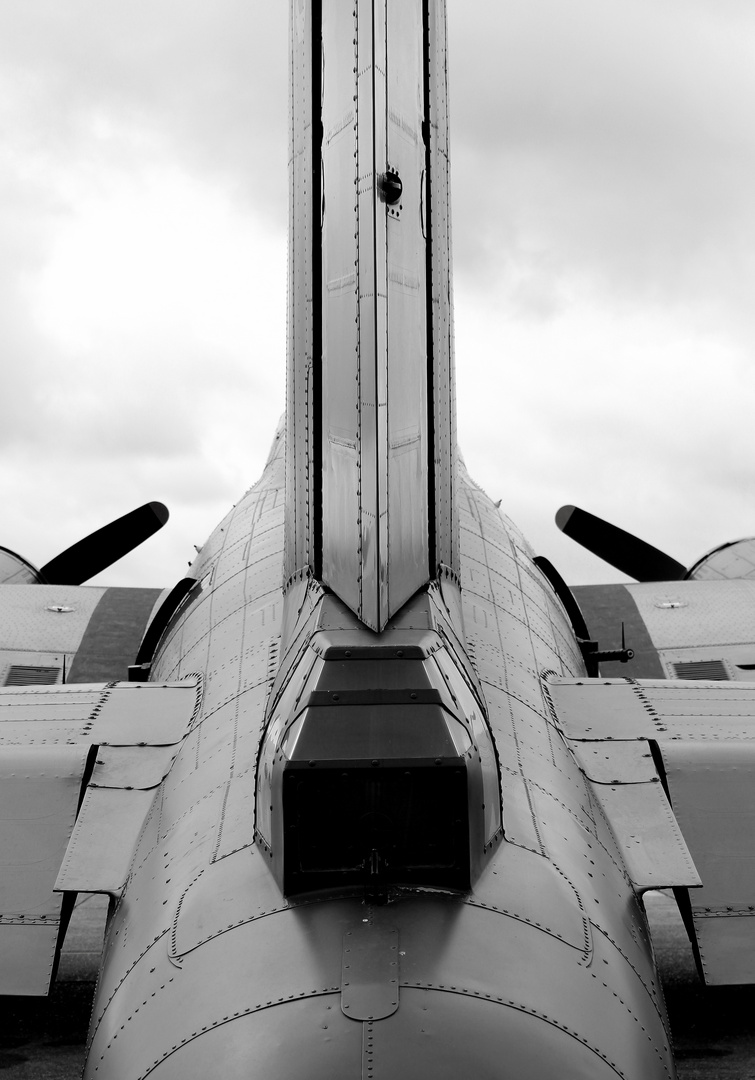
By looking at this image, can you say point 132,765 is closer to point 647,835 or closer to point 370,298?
point 647,835

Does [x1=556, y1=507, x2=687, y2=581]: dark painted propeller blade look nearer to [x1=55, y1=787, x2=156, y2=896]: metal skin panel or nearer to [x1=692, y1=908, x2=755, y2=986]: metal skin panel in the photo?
[x1=692, y1=908, x2=755, y2=986]: metal skin panel

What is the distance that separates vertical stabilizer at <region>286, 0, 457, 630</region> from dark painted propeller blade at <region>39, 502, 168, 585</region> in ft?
33.5

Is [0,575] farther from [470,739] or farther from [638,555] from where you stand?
[470,739]

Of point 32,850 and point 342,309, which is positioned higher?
point 342,309

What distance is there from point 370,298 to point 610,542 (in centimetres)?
1155

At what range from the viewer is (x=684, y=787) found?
7.62 metres

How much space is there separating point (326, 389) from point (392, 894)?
2.60 m

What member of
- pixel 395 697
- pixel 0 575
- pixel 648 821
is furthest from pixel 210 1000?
pixel 0 575

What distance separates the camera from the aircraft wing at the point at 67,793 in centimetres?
678

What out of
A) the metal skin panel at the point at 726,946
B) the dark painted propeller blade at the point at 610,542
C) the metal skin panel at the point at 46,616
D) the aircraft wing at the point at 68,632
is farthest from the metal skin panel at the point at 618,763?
the dark painted propeller blade at the point at 610,542

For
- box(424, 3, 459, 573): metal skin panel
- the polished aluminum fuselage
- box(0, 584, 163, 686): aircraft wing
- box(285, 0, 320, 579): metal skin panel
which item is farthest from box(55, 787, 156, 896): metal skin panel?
box(0, 584, 163, 686): aircraft wing

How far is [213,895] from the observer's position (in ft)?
19.3

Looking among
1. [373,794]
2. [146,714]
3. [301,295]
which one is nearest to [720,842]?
[373,794]

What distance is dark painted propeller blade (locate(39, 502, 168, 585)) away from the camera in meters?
17.0
